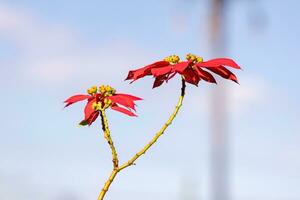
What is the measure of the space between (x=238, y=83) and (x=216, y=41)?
21.4 ft

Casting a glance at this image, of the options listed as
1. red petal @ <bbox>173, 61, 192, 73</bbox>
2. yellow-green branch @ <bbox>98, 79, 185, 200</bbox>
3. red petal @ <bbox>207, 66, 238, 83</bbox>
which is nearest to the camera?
yellow-green branch @ <bbox>98, 79, 185, 200</bbox>

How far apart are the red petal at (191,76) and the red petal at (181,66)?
0.03 m

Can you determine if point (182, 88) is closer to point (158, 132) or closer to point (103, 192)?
point (158, 132)

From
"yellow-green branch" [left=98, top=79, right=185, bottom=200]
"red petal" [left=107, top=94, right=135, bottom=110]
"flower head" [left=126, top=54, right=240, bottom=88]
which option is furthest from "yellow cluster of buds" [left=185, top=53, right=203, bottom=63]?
"red petal" [left=107, top=94, right=135, bottom=110]

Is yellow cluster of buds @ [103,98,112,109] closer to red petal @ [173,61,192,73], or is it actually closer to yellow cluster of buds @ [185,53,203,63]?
red petal @ [173,61,192,73]

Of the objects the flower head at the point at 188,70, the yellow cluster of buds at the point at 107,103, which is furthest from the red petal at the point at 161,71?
the yellow cluster of buds at the point at 107,103

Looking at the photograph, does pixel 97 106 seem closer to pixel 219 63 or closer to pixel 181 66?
pixel 181 66

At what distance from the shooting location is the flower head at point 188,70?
8.57ft

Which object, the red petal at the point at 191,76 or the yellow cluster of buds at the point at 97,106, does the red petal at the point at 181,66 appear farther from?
the yellow cluster of buds at the point at 97,106

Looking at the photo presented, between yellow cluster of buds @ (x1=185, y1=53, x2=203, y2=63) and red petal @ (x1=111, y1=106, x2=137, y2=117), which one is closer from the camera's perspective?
red petal @ (x1=111, y1=106, x2=137, y2=117)

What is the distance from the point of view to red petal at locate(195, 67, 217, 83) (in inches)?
103

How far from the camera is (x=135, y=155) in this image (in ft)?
8.12

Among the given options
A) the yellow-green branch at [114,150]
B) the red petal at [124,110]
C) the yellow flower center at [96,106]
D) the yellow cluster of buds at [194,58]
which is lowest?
the yellow-green branch at [114,150]

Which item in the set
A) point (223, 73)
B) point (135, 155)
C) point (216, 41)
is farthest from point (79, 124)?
point (216, 41)
